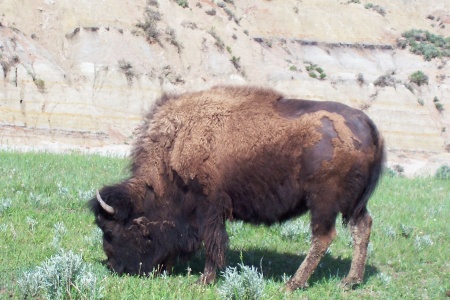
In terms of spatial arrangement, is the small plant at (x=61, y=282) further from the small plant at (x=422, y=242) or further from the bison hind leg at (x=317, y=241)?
the small plant at (x=422, y=242)

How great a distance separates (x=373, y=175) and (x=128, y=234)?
2.82 metres

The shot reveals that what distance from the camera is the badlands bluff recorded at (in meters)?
32.2

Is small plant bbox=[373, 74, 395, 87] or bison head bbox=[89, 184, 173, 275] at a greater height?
bison head bbox=[89, 184, 173, 275]

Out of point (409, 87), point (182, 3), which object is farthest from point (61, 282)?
point (409, 87)

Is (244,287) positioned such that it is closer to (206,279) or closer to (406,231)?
(206,279)

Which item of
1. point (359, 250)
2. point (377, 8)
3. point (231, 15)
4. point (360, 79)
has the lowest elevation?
point (360, 79)

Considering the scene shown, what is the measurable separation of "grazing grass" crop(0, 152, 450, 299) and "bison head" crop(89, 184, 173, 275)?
289 mm

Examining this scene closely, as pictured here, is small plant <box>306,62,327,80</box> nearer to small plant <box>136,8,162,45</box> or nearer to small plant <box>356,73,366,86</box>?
small plant <box>356,73,366,86</box>

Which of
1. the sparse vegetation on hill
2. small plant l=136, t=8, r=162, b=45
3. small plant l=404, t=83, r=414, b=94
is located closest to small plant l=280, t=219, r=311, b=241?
small plant l=136, t=8, r=162, b=45

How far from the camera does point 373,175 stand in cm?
652

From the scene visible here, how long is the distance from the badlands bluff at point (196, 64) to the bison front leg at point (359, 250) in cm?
2049

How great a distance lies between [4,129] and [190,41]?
16562 millimetres

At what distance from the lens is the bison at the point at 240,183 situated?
20.6 feet

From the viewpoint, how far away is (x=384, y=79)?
4691 centimetres
